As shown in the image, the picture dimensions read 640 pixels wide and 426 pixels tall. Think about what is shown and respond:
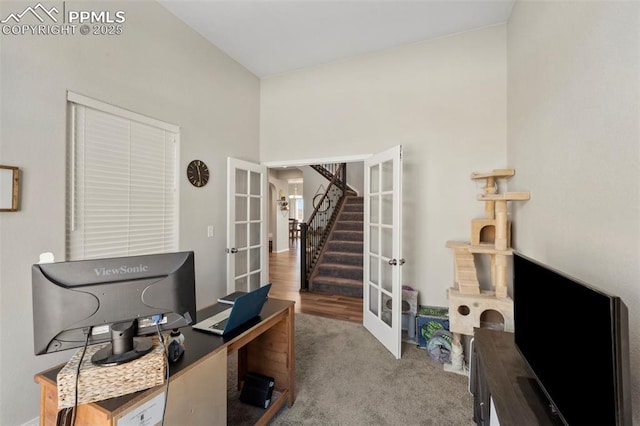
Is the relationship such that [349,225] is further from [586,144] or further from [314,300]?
[586,144]

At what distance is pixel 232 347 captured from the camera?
4.61ft

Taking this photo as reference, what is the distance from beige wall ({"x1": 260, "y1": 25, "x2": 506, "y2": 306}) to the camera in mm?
2852

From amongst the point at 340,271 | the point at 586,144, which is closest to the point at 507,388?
the point at 586,144

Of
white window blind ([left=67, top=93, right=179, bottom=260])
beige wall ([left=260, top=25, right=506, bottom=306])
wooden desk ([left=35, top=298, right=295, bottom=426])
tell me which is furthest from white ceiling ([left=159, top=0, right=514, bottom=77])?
wooden desk ([left=35, top=298, right=295, bottom=426])

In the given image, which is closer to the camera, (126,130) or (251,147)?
(126,130)

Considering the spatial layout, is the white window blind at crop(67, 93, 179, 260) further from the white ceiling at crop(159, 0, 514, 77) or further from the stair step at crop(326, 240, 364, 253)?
the stair step at crop(326, 240, 364, 253)

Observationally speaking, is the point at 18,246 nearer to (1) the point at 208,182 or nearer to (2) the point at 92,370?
(2) the point at 92,370

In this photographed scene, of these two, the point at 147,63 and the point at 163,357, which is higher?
the point at 147,63

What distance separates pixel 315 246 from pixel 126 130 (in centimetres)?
370

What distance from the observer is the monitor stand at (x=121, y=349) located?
991 mm

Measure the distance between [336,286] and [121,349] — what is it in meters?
3.73

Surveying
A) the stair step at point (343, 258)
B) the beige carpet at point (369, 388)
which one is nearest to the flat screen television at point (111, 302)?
the beige carpet at point (369, 388)

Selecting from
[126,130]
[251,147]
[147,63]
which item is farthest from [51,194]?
[251,147]

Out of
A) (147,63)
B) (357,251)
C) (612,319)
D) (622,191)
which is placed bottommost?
(357,251)
